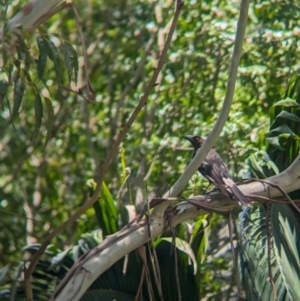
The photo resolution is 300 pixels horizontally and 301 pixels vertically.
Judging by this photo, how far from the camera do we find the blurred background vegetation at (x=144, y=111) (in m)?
7.29

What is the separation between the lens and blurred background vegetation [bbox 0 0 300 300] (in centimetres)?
729

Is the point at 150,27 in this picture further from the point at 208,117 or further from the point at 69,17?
the point at 208,117

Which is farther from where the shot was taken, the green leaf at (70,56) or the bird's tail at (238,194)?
the green leaf at (70,56)

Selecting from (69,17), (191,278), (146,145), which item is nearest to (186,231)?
(191,278)

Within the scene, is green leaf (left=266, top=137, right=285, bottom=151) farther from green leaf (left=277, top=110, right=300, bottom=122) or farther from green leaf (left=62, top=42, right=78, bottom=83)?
green leaf (left=62, top=42, right=78, bottom=83)

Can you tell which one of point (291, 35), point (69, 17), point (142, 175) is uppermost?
point (69, 17)

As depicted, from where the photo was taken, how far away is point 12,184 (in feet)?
33.2

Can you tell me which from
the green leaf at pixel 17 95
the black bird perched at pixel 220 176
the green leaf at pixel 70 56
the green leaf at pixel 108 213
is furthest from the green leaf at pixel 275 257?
the green leaf at pixel 17 95

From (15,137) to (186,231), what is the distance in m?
4.08

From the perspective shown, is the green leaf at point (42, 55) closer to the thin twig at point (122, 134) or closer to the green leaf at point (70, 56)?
the green leaf at point (70, 56)

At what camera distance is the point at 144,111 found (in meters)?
9.38

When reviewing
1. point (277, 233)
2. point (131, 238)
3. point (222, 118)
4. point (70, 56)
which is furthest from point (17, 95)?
point (277, 233)

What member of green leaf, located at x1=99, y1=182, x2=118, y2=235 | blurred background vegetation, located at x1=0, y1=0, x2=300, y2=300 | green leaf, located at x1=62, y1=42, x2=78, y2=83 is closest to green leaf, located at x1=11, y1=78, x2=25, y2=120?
blurred background vegetation, located at x1=0, y1=0, x2=300, y2=300

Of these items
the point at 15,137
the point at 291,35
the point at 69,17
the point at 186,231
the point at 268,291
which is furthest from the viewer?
the point at 69,17
